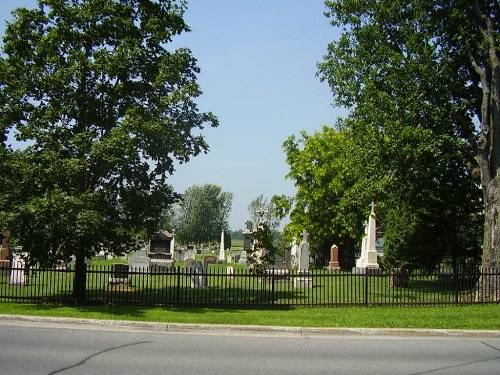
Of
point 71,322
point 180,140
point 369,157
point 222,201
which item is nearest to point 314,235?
point 369,157

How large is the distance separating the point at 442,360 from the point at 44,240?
10.3 meters

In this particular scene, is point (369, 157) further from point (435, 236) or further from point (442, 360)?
point (442, 360)

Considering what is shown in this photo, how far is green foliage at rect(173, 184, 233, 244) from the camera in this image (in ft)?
317

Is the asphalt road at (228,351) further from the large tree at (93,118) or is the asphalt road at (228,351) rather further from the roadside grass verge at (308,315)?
the large tree at (93,118)

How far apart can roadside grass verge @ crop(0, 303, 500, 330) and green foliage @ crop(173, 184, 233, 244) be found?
79.8m

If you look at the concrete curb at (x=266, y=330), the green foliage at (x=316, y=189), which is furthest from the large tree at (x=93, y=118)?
the green foliage at (x=316, y=189)

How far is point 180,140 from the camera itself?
49.8ft

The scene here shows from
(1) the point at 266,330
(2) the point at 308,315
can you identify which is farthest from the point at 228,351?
(2) the point at 308,315

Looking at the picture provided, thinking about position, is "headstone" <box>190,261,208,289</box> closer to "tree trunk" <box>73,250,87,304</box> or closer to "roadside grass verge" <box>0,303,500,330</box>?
"tree trunk" <box>73,250,87,304</box>

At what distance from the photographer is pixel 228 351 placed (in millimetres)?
9336

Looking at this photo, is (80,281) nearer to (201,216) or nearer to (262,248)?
(262,248)

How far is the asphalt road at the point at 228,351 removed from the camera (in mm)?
Result: 7891

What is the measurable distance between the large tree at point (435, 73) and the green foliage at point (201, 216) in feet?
247

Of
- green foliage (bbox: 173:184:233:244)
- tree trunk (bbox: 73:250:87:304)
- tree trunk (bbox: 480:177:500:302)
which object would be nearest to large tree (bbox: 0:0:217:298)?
tree trunk (bbox: 73:250:87:304)
